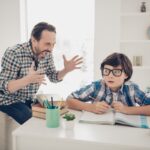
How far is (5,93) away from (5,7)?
1884mm

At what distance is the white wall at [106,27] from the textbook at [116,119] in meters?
1.80

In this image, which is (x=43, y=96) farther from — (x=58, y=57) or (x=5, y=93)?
(x=58, y=57)

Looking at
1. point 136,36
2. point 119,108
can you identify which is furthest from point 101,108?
point 136,36

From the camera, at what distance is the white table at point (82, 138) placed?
122 cm

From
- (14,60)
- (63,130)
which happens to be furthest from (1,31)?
(63,130)

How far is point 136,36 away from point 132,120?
6.95ft

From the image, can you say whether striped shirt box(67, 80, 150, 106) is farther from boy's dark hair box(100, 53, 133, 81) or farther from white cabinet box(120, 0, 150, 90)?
white cabinet box(120, 0, 150, 90)

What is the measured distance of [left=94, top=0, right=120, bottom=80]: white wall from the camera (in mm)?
3290

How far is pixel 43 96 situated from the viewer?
1.71 m

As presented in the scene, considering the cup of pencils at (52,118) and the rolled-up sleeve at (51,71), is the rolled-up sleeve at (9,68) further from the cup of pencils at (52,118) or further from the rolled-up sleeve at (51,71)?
the cup of pencils at (52,118)

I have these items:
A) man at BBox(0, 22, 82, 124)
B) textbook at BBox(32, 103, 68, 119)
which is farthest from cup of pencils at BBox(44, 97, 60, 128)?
man at BBox(0, 22, 82, 124)

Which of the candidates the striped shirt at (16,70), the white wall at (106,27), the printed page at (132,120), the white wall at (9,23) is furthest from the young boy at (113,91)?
the white wall at (9,23)

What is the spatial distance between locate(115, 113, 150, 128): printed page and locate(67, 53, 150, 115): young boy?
102 mm

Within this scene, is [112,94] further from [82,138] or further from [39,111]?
[82,138]
